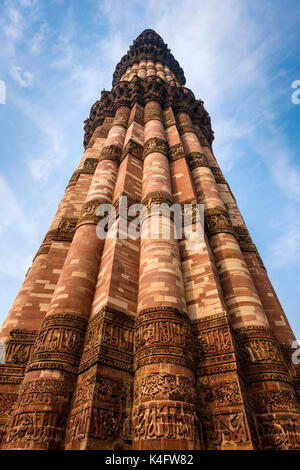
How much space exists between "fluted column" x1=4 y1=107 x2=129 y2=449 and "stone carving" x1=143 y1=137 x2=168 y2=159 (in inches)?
148

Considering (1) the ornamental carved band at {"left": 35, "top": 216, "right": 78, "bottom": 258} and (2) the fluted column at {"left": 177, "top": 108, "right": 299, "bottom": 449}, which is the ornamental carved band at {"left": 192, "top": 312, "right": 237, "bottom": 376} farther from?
(1) the ornamental carved band at {"left": 35, "top": 216, "right": 78, "bottom": 258}

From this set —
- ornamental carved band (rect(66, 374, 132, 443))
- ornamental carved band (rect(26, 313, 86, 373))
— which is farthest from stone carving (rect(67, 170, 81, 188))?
ornamental carved band (rect(66, 374, 132, 443))

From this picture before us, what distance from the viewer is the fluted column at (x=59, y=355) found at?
390cm

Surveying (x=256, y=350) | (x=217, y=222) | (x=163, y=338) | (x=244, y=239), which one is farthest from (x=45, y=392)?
(x=244, y=239)

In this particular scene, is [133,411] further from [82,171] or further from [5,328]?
[82,171]

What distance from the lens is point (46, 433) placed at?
386 cm

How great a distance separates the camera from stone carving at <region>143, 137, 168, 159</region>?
32.8 ft

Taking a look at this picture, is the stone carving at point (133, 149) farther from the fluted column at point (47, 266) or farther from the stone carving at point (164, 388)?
the stone carving at point (164, 388)

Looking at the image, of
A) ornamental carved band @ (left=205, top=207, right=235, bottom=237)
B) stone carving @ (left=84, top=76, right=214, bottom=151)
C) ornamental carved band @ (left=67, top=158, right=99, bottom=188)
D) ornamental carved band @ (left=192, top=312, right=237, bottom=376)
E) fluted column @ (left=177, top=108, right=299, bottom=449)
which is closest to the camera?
fluted column @ (left=177, top=108, right=299, bottom=449)

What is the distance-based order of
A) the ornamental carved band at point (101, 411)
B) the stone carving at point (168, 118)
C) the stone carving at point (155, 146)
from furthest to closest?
1. the stone carving at point (168, 118)
2. the stone carving at point (155, 146)
3. the ornamental carved band at point (101, 411)

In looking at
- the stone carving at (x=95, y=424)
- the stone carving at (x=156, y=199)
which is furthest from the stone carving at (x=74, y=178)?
the stone carving at (x=95, y=424)

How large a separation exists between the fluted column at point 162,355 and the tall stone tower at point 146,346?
0.02m

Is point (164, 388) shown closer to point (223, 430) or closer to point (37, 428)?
point (223, 430)

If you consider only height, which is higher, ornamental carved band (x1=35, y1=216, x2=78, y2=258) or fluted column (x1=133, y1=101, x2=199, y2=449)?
ornamental carved band (x1=35, y1=216, x2=78, y2=258)
